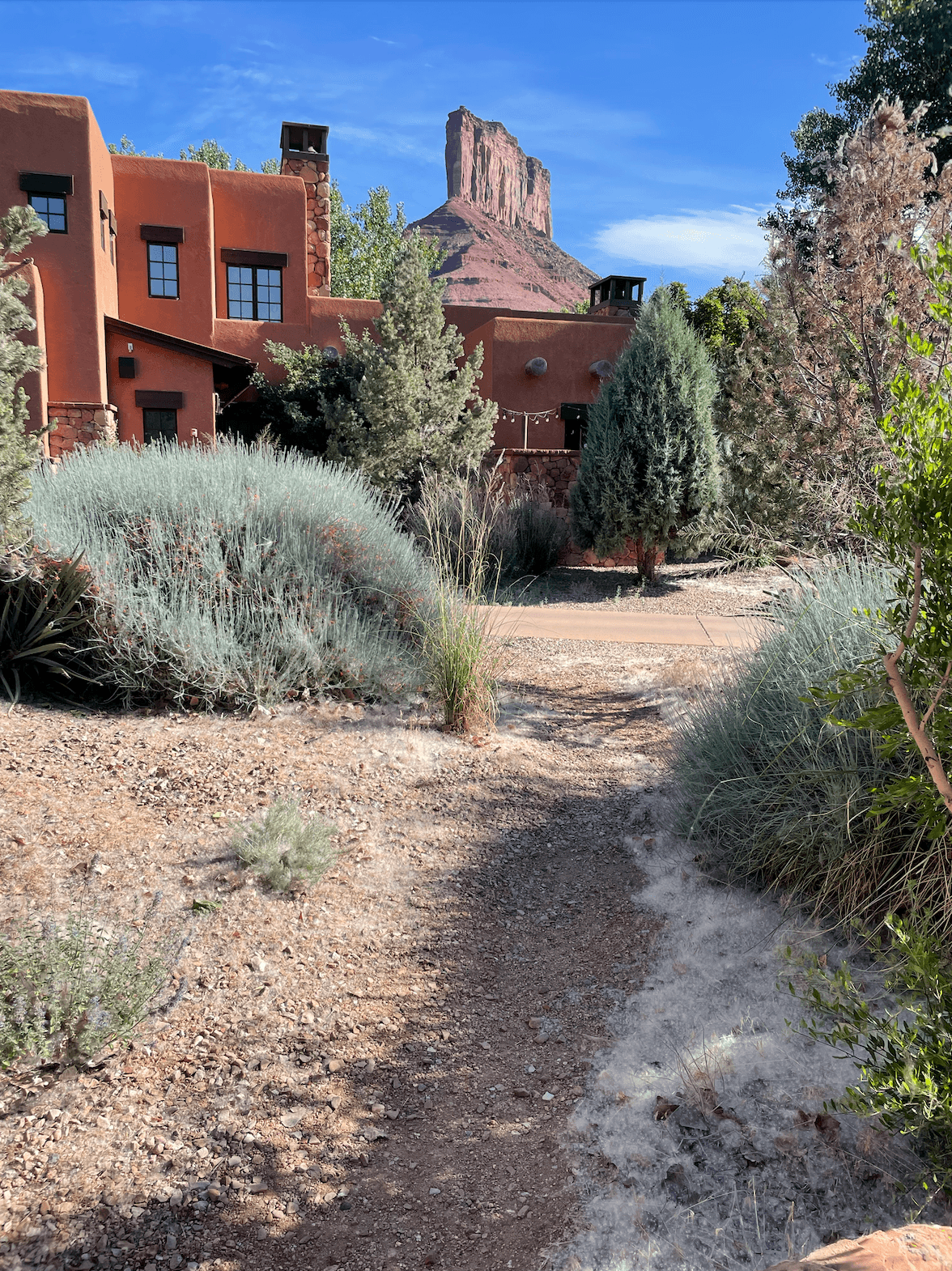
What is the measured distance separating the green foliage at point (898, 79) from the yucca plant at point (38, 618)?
16848 mm

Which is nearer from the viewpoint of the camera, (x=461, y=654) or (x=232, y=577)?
(x=461, y=654)

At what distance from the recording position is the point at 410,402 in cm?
1434

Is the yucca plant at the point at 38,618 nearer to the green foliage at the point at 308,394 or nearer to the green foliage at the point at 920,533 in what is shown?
the green foliage at the point at 920,533

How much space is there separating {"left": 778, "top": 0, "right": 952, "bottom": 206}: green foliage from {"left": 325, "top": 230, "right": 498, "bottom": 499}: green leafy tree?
814 centimetres

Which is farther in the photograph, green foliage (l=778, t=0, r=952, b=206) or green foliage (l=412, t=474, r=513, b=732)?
green foliage (l=778, t=0, r=952, b=206)

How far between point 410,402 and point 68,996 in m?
12.6

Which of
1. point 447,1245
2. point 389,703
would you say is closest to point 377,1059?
point 447,1245

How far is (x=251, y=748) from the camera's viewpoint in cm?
484

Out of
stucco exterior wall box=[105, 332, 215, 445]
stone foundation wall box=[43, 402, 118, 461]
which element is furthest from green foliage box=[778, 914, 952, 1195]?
stucco exterior wall box=[105, 332, 215, 445]

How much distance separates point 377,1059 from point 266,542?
363 centimetres

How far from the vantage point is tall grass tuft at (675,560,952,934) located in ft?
10.3

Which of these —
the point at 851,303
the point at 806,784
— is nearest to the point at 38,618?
the point at 806,784

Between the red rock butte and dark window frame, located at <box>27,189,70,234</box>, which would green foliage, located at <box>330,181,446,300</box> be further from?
the red rock butte

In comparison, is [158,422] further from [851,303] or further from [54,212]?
[851,303]
